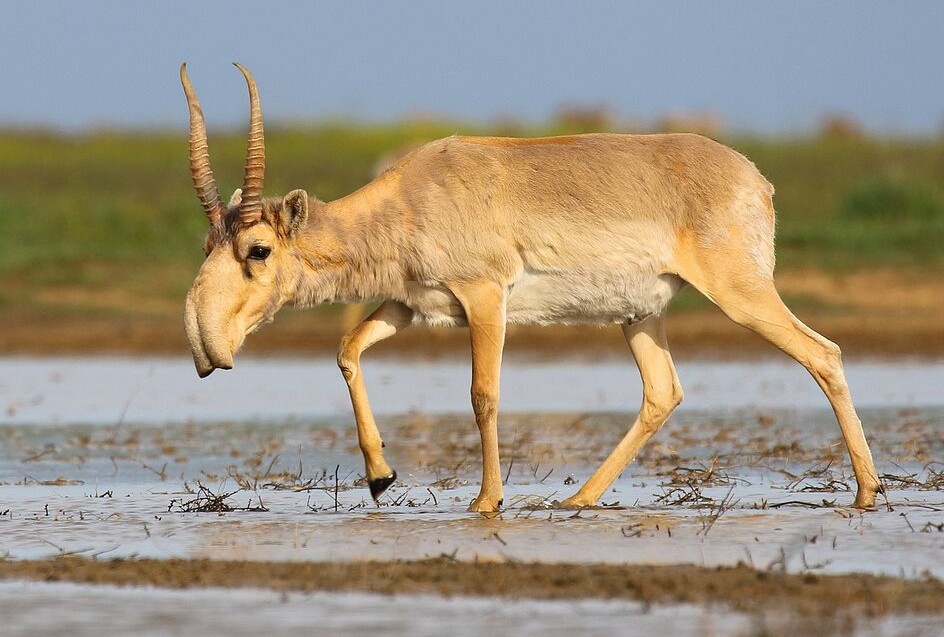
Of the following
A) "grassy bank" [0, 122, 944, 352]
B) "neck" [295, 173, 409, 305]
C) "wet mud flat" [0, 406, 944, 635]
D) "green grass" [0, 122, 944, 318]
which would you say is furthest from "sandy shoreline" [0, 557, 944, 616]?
"green grass" [0, 122, 944, 318]

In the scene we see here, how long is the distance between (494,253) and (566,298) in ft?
1.47

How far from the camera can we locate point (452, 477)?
30.8ft

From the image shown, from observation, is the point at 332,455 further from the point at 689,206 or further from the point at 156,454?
the point at 689,206

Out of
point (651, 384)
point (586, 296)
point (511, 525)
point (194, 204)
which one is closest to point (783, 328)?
point (651, 384)

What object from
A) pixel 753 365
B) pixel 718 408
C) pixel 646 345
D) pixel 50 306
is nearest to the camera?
pixel 646 345

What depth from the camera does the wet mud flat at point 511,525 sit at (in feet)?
19.4

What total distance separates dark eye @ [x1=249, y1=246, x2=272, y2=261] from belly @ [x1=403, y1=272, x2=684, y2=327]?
27.9 inches

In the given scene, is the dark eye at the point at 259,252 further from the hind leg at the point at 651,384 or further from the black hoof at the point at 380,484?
the hind leg at the point at 651,384

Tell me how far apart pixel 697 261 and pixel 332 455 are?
3175mm

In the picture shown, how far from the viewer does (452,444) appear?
1112 centimetres

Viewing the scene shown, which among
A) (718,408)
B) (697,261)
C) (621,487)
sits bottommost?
(718,408)

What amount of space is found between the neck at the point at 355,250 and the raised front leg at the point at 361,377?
0.46 feet

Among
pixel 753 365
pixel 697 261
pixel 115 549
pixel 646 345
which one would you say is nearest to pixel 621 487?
pixel 646 345

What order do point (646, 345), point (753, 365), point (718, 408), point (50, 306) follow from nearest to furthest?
point (646, 345), point (718, 408), point (753, 365), point (50, 306)
